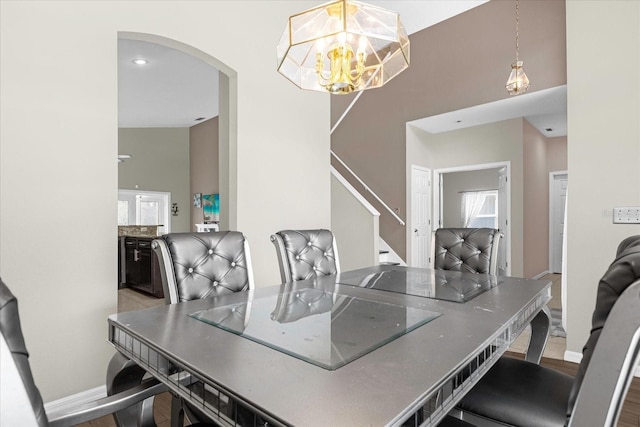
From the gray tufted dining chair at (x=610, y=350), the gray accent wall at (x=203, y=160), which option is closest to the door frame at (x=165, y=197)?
the gray accent wall at (x=203, y=160)

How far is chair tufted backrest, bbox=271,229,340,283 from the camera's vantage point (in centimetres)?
215

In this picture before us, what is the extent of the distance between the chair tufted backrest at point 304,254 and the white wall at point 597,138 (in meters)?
2.01

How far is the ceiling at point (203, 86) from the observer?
4.50 m

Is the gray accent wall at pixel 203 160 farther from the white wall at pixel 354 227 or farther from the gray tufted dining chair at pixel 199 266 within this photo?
the gray tufted dining chair at pixel 199 266

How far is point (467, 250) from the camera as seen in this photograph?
247cm

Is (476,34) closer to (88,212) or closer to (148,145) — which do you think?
(88,212)

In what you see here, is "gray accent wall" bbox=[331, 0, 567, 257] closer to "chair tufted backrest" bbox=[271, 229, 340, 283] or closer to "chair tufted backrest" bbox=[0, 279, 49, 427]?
"chair tufted backrest" bbox=[271, 229, 340, 283]

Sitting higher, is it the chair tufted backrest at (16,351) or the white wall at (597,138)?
the white wall at (597,138)

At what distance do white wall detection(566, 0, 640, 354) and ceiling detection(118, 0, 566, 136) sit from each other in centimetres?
156

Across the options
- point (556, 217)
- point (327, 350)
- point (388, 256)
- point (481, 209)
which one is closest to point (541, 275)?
point (556, 217)

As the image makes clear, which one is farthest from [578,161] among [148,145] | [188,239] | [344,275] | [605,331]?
[148,145]

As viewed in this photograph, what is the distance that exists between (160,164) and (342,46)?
818 cm

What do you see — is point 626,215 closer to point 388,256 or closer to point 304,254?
point 304,254

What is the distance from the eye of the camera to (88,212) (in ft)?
7.06
